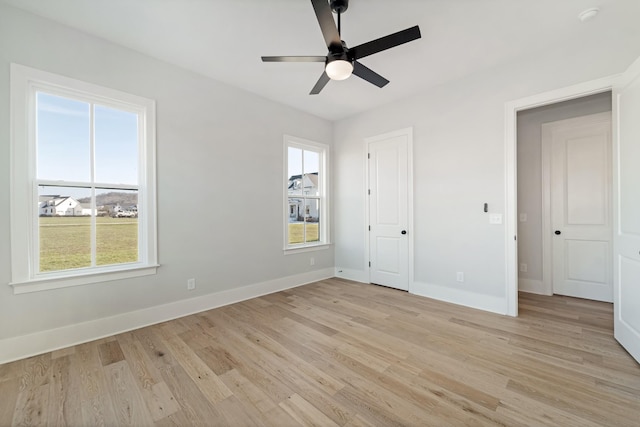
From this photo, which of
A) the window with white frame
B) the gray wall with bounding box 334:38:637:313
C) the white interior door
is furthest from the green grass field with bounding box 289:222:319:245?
the white interior door

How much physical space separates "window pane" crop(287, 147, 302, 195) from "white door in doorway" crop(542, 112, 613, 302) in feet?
12.0

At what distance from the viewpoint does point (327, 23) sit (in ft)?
5.81

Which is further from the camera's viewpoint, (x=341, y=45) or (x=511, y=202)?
(x=511, y=202)

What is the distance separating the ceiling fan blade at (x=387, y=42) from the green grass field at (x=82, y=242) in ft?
9.22

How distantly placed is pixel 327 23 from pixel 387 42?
0.49m

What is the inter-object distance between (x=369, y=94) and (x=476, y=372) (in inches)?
135

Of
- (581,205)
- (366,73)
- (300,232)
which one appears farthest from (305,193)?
(581,205)

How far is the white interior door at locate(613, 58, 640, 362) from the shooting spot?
201cm

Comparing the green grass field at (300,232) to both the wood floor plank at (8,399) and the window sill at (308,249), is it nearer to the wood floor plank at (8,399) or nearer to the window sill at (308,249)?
the window sill at (308,249)

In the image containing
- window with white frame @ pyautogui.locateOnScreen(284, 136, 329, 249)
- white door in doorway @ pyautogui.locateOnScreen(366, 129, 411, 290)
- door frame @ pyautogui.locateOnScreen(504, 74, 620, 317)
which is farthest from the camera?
window with white frame @ pyautogui.locateOnScreen(284, 136, 329, 249)

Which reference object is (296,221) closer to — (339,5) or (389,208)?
(389,208)

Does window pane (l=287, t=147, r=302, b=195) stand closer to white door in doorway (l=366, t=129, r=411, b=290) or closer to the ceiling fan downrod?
white door in doorway (l=366, t=129, r=411, b=290)

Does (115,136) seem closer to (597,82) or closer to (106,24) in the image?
(106,24)

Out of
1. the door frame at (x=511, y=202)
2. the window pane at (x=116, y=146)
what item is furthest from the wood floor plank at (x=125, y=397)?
the door frame at (x=511, y=202)
